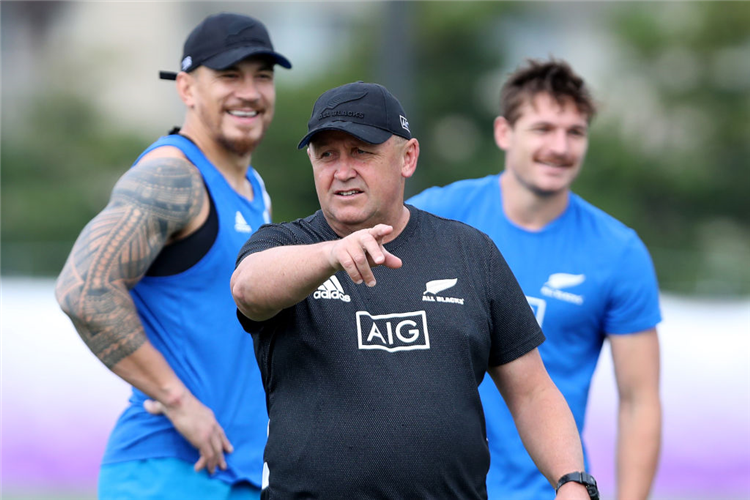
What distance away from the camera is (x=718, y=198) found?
22.1 metres

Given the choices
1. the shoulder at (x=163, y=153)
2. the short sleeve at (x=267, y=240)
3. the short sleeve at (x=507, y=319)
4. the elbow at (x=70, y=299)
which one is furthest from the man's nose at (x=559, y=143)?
the elbow at (x=70, y=299)

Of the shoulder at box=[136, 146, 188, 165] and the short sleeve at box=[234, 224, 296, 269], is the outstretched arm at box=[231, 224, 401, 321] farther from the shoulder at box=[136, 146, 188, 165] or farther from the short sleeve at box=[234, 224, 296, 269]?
the shoulder at box=[136, 146, 188, 165]

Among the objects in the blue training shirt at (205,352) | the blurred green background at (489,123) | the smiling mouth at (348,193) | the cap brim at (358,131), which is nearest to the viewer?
the cap brim at (358,131)

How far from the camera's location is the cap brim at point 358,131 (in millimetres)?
2887

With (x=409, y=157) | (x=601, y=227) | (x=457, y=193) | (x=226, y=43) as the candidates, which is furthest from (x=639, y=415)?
(x=226, y=43)

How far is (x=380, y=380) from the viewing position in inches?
113

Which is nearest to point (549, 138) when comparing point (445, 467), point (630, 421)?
point (630, 421)

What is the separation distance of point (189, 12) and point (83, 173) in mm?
8422

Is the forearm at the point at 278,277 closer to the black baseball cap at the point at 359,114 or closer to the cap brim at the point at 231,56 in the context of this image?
the black baseball cap at the point at 359,114

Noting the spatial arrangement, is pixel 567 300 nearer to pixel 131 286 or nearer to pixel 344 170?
pixel 344 170

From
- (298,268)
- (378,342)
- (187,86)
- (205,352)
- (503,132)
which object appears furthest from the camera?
(503,132)

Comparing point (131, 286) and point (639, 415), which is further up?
point (131, 286)

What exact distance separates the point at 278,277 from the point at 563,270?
197 cm

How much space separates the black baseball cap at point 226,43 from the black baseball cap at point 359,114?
3.80 feet
